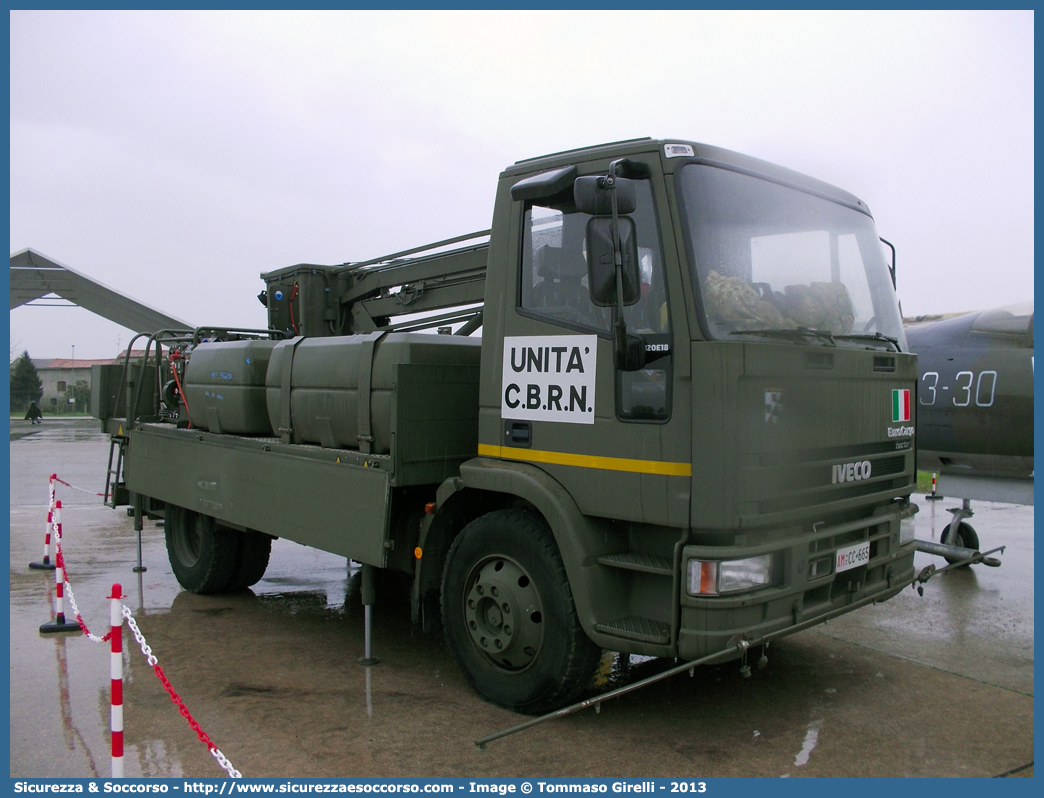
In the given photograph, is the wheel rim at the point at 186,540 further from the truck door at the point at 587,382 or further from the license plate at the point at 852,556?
the license plate at the point at 852,556

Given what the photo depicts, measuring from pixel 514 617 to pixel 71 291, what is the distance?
2235 cm

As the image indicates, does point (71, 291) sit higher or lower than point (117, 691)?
higher

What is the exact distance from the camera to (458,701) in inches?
185

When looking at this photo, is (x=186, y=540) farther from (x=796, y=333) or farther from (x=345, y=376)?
(x=796, y=333)

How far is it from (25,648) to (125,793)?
284 centimetres

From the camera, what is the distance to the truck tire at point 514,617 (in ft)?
13.6

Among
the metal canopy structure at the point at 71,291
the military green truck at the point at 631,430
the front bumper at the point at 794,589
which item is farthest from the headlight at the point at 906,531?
the metal canopy structure at the point at 71,291

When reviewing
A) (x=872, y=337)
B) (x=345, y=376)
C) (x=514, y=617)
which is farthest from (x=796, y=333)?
(x=345, y=376)

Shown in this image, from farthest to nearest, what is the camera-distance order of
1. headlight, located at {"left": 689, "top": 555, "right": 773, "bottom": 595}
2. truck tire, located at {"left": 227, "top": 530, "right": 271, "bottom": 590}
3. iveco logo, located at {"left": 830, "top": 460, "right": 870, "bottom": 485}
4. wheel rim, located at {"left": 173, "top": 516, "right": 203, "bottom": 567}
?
1. wheel rim, located at {"left": 173, "top": 516, "right": 203, "bottom": 567}
2. truck tire, located at {"left": 227, "top": 530, "right": 271, "bottom": 590}
3. iveco logo, located at {"left": 830, "top": 460, "right": 870, "bottom": 485}
4. headlight, located at {"left": 689, "top": 555, "right": 773, "bottom": 595}

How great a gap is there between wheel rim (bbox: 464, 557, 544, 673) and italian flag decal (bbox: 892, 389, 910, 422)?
2.21 meters

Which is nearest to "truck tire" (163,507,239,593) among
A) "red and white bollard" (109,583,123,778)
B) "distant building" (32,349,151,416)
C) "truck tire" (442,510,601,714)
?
"truck tire" (442,510,601,714)

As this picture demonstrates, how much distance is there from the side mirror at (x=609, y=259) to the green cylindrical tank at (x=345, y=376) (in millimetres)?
1524

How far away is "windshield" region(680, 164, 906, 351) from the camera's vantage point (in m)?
3.86

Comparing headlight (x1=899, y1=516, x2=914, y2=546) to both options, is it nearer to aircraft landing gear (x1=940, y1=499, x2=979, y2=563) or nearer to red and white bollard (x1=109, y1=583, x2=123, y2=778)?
aircraft landing gear (x1=940, y1=499, x2=979, y2=563)
